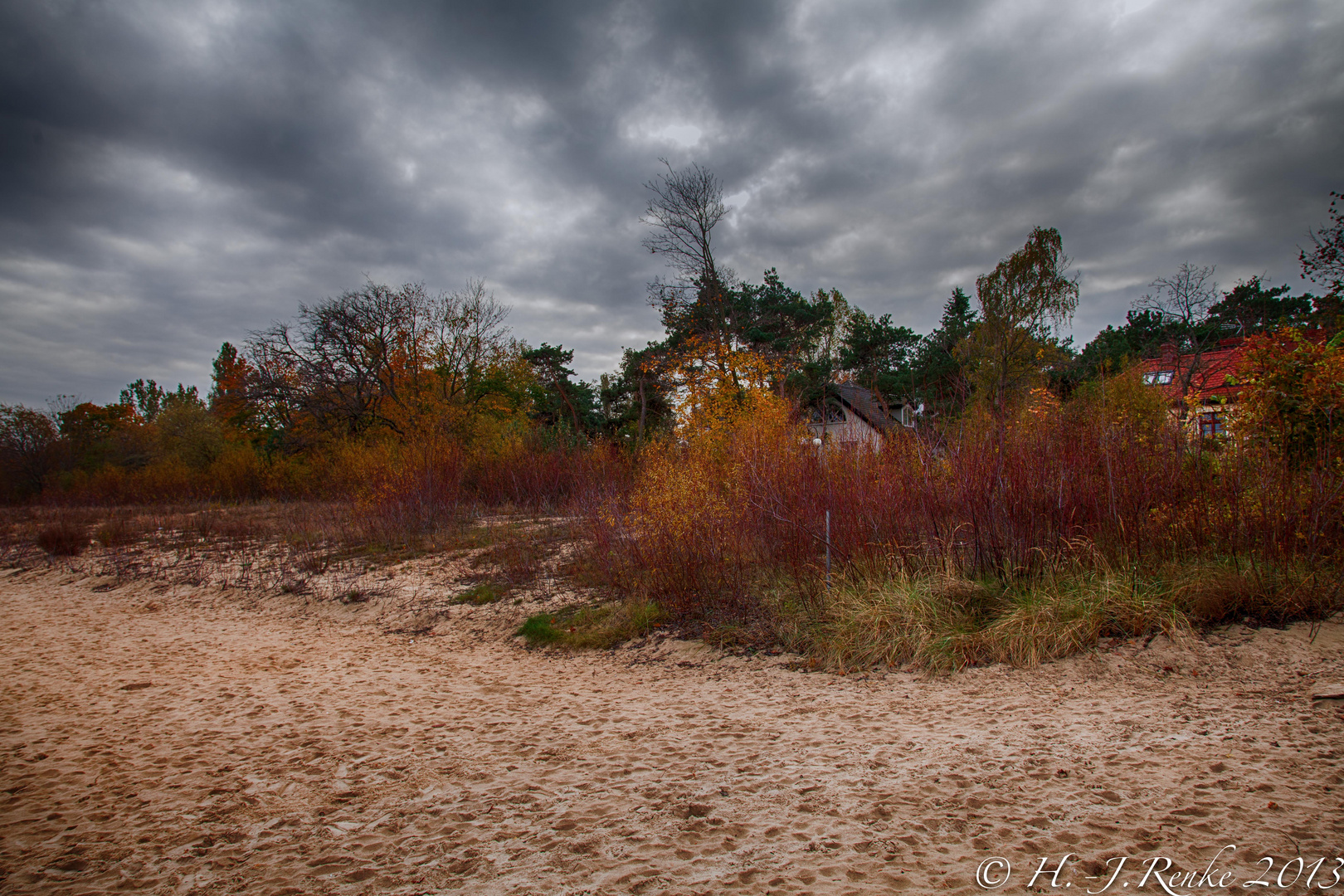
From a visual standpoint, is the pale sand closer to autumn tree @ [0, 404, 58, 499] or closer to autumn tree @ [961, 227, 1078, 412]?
autumn tree @ [961, 227, 1078, 412]

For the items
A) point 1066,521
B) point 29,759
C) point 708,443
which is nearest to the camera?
point 29,759

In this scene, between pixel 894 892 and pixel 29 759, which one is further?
pixel 29 759

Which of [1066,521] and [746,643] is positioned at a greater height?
[1066,521]

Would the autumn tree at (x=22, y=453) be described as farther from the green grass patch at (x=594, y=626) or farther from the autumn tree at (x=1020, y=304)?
the autumn tree at (x=1020, y=304)

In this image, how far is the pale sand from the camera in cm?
239

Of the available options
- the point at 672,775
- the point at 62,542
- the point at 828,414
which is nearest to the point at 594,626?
the point at 672,775

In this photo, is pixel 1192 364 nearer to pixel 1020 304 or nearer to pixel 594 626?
pixel 1020 304

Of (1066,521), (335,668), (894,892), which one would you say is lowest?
(335,668)

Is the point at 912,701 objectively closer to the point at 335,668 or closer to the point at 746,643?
the point at 746,643

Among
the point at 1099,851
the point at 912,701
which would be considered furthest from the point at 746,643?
the point at 1099,851

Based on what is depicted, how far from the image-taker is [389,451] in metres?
14.9

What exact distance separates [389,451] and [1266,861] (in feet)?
51.8

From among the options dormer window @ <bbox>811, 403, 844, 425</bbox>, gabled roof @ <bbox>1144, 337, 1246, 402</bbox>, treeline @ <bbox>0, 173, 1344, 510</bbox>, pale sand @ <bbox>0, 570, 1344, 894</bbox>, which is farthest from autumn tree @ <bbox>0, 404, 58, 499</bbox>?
gabled roof @ <bbox>1144, 337, 1246, 402</bbox>

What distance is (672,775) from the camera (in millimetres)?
3344
